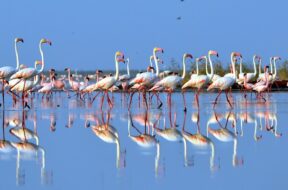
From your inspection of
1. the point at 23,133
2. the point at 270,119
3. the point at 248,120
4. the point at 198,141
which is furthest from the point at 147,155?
the point at 270,119

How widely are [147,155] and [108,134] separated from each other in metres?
3.19

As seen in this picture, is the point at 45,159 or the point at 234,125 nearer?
the point at 45,159

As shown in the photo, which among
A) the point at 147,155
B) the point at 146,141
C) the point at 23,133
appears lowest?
the point at 147,155

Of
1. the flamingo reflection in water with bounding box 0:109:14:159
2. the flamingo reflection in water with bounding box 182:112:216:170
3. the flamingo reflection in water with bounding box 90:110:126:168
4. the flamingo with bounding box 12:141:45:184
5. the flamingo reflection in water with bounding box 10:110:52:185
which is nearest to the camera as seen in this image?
the flamingo reflection in water with bounding box 10:110:52:185

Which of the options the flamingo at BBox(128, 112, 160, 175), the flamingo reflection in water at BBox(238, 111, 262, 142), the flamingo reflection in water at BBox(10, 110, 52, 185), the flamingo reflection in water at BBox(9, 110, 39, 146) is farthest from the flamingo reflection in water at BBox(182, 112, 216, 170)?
the flamingo reflection in water at BBox(9, 110, 39, 146)

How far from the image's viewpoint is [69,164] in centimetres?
978

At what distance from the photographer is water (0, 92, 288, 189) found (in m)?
8.34

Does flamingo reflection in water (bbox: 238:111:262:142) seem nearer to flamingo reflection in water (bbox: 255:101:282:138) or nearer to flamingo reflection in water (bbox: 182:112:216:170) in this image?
flamingo reflection in water (bbox: 255:101:282:138)

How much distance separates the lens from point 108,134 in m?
13.5

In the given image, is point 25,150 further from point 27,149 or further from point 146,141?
point 146,141

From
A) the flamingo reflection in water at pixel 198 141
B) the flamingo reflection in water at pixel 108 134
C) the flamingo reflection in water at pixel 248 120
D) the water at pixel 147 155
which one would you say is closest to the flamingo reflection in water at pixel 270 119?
the water at pixel 147 155

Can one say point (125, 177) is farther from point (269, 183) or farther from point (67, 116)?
point (67, 116)

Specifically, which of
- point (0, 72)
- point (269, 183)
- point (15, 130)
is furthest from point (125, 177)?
point (0, 72)

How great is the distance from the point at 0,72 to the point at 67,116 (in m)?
6.72
